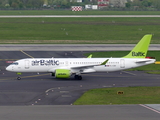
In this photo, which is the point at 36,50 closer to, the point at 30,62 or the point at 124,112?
the point at 30,62

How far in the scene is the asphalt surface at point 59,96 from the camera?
29.1 metres

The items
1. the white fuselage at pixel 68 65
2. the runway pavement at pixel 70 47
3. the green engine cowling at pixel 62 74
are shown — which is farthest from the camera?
the runway pavement at pixel 70 47

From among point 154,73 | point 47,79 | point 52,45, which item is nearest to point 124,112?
point 47,79

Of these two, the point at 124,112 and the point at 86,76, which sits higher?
the point at 124,112

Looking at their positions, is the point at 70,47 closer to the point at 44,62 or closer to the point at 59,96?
the point at 44,62

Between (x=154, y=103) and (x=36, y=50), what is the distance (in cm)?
4450

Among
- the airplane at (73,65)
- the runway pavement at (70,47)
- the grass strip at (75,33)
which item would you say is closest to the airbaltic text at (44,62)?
the airplane at (73,65)

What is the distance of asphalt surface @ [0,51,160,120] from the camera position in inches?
1145

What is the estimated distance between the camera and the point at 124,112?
30.1m

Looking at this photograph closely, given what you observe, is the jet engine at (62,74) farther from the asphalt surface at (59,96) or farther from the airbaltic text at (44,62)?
the airbaltic text at (44,62)

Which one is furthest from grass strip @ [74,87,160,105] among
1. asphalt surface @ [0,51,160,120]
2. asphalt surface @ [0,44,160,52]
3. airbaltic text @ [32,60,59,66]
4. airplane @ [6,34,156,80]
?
asphalt surface @ [0,44,160,52]

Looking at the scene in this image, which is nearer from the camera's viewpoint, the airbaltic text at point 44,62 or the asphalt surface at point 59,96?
the asphalt surface at point 59,96

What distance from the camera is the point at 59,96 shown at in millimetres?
39000

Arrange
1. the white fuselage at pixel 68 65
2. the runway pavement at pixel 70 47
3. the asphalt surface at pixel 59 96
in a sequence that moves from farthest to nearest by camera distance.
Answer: the runway pavement at pixel 70 47, the white fuselage at pixel 68 65, the asphalt surface at pixel 59 96
